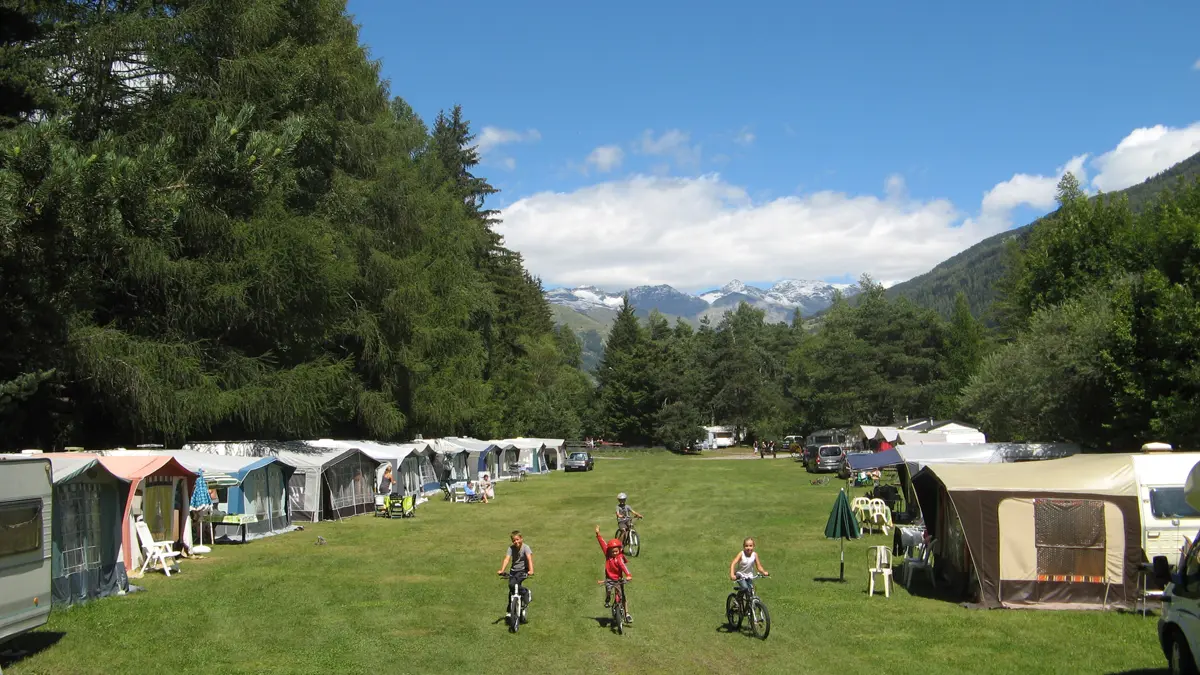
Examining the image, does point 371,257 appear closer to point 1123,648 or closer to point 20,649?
point 20,649

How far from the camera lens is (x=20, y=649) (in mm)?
11273

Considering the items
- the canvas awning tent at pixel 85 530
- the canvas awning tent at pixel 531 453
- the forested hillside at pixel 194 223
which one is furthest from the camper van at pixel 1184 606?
the canvas awning tent at pixel 531 453

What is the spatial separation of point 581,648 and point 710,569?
7.00m

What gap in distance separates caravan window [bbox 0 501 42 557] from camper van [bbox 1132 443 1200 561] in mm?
14971

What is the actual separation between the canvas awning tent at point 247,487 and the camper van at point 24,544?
10.6m

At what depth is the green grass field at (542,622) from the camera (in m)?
11.0

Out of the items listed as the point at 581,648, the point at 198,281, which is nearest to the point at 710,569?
the point at 581,648

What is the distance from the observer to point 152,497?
19.2 m

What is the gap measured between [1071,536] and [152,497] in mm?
16974

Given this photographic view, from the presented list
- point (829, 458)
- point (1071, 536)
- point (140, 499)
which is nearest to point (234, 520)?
point (140, 499)

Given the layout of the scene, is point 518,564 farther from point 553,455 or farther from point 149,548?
point 553,455

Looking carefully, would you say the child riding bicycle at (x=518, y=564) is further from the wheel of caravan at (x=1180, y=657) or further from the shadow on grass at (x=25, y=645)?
the wheel of caravan at (x=1180, y=657)

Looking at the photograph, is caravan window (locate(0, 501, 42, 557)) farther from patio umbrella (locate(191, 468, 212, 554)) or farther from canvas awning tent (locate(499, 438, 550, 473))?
canvas awning tent (locate(499, 438, 550, 473))

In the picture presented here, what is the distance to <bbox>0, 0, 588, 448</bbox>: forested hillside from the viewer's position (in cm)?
1770
